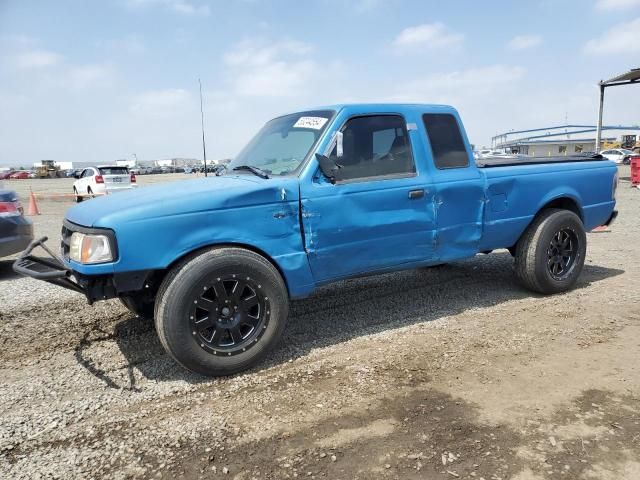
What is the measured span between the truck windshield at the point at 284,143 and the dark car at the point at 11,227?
11.8 ft

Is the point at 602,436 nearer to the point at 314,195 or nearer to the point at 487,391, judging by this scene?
the point at 487,391

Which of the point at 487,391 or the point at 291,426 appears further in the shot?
the point at 487,391

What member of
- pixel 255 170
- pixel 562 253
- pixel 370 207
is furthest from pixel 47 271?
pixel 562 253

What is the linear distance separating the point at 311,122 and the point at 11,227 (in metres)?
4.63

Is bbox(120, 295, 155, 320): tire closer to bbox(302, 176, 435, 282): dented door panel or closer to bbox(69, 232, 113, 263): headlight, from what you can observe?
bbox(69, 232, 113, 263): headlight

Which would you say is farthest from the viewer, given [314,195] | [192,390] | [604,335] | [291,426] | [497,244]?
[497,244]

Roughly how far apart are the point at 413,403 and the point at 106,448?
1799 millimetres

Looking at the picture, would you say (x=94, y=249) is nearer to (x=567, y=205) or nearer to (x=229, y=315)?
(x=229, y=315)

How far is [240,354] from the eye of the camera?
131 inches

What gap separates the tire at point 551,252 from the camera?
15.8 feet

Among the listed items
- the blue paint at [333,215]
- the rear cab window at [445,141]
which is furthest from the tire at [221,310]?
the rear cab window at [445,141]

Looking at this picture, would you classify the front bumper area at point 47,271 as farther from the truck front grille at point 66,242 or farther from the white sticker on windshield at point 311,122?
the white sticker on windshield at point 311,122

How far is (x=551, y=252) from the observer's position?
4957mm

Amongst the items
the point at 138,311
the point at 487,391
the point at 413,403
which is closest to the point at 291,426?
the point at 413,403
